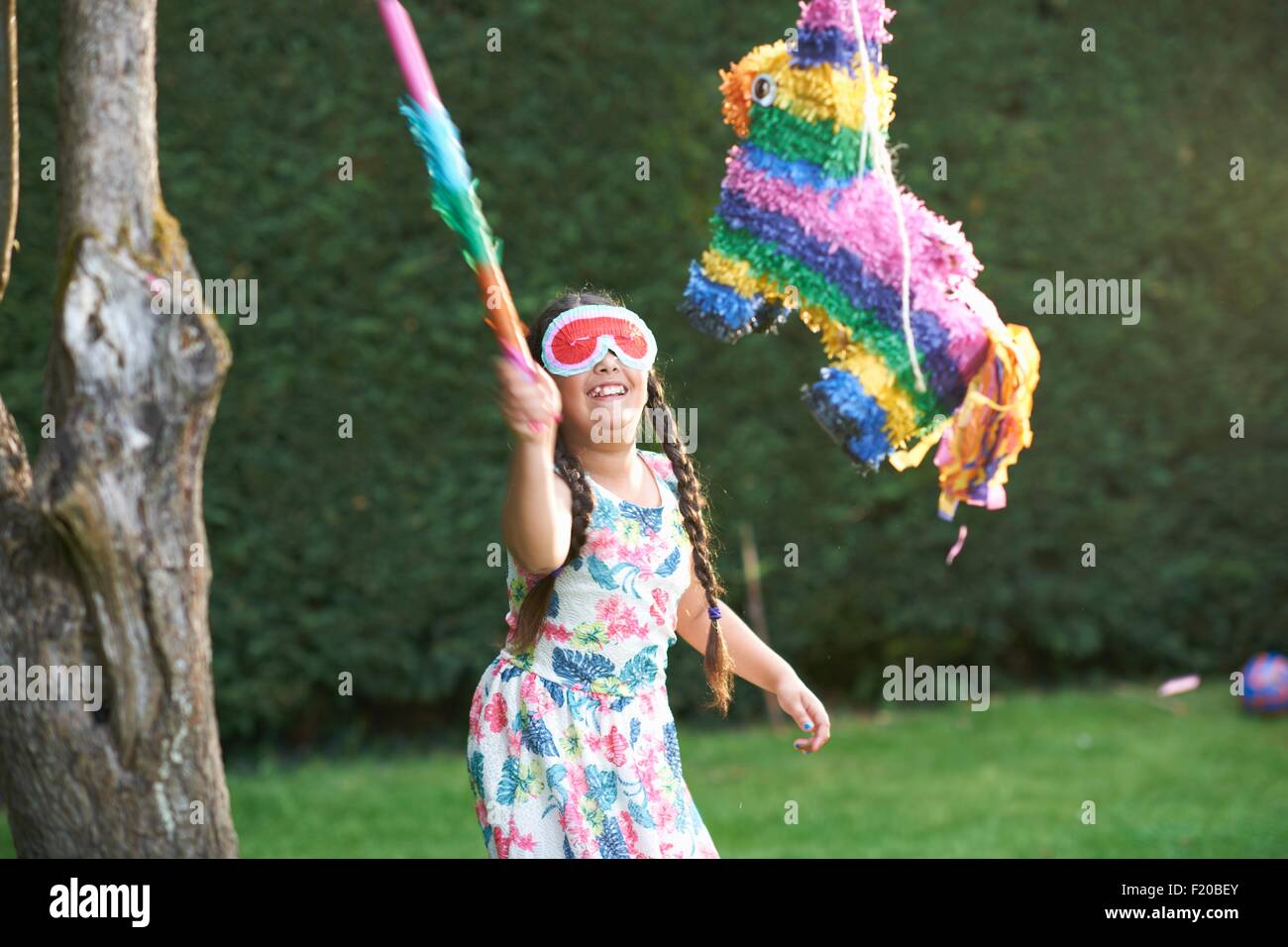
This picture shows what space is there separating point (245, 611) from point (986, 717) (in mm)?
2410

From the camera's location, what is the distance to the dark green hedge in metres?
4.24

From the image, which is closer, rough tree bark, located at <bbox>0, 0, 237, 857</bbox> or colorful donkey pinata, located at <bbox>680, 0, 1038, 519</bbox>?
colorful donkey pinata, located at <bbox>680, 0, 1038, 519</bbox>

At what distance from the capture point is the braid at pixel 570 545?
2.11m

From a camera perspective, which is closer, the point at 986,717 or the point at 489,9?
the point at 489,9

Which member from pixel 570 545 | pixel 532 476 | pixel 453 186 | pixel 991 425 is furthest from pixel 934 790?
pixel 453 186

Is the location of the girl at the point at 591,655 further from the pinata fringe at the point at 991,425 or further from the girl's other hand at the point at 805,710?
the pinata fringe at the point at 991,425

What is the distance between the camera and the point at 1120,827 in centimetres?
387

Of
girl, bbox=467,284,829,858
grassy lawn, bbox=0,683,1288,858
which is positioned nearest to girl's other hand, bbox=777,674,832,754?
girl, bbox=467,284,829,858

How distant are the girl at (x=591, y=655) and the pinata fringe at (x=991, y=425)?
16.2 inches

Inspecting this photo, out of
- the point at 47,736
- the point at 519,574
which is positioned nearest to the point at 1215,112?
the point at 519,574

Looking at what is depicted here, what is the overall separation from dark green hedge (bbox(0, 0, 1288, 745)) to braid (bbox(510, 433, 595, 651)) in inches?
90.3

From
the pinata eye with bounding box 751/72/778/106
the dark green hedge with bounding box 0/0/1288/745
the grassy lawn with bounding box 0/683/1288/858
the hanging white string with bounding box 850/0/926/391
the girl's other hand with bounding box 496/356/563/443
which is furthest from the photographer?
the dark green hedge with bounding box 0/0/1288/745

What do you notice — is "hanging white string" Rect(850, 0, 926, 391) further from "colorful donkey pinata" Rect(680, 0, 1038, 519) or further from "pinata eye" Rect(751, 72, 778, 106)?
"pinata eye" Rect(751, 72, 778, 106)
